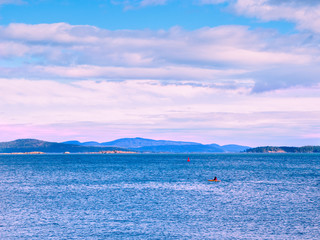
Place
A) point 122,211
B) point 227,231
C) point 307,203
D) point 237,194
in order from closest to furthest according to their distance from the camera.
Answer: point 227,231
point 122,211
point 307,203
point 237,194

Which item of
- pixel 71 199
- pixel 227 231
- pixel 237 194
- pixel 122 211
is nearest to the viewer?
pixel 227 231

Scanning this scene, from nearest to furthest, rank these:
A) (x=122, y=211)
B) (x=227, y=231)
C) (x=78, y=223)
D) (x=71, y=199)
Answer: (x=227, y=231)
(x=78, y=223)
(x=122, y=211)
(x=71, y=199)

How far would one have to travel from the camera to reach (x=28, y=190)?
9194 centimetres

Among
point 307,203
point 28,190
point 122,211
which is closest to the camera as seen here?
point 122,211

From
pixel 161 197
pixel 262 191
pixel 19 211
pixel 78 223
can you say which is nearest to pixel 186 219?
pixel 78 223

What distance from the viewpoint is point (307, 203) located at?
225 feet

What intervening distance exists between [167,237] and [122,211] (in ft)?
57.9

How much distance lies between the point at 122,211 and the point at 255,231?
890 inches

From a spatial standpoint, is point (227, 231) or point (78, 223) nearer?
point (227, 231)

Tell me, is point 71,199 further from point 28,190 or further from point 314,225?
point 314,225

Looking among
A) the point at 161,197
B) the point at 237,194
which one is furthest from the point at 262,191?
the point at 161,197

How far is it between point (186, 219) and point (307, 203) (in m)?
26.2

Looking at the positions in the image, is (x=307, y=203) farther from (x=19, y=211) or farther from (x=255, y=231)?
(x=19, y=211)

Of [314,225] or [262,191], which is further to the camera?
[262,191]
